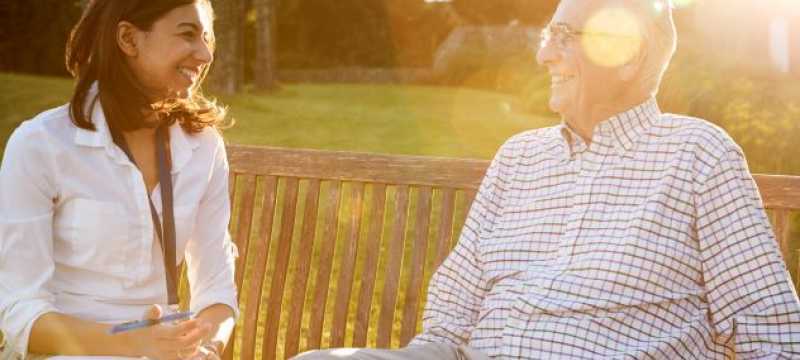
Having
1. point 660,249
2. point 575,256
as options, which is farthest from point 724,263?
point 575,256

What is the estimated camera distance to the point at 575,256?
348cm

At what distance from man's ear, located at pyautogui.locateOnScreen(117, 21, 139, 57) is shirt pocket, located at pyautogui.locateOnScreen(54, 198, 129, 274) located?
0.48 meters

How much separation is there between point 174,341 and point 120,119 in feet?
2.43

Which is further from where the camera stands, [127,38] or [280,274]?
[280,274]

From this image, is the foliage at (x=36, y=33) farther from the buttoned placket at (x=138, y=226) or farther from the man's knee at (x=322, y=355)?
the man's knee at (x=322, y=355)

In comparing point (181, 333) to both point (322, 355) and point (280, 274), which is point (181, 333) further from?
point (280, 274)

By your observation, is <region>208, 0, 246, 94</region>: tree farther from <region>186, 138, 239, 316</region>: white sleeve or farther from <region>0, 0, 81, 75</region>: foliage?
<region>186, 138, 239, 316</region>: white sleeve

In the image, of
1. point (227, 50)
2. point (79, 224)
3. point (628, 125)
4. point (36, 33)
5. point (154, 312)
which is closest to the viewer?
point (154, 312)

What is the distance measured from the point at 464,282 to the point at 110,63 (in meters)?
1.46

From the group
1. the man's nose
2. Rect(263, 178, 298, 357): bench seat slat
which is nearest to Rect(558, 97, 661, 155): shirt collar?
the man's nose

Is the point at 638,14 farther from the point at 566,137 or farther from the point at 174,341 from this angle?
the point at 174,341

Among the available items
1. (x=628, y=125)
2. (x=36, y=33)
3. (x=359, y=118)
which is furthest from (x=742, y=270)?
(x=36, y=33)

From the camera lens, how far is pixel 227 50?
51.2ft

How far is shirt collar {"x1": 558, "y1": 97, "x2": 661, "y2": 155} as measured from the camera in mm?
3547
